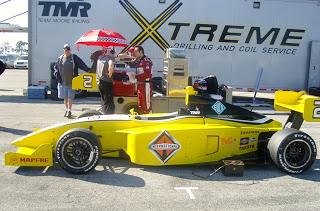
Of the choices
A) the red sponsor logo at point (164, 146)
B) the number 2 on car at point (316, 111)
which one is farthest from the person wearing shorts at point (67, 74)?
the number 2 on car at point (316, 111)

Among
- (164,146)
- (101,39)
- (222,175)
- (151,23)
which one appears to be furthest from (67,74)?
(222,175)

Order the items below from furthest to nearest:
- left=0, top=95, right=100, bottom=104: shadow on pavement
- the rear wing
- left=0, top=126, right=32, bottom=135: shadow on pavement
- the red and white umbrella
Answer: left=0, top=95, right=100, bottom=104: shadow on pavement, the red and white umbrella, left=0, top=126, right=32, bottom=135: shadow on pavement, the rear wing

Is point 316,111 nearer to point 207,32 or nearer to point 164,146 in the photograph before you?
point 164,146

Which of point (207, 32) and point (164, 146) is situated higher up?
point (207, 32)

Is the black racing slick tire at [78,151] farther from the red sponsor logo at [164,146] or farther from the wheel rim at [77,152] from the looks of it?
the red sponsor logo at [164,146]

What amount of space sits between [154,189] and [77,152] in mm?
1159

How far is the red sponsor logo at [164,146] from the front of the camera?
19.1 ft

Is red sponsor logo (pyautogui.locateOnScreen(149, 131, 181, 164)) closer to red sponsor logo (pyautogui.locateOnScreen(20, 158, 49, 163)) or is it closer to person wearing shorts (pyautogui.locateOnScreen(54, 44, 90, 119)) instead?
red sponsor logo (pyautogui.locateOnScreen(20, 158, 49, 163))

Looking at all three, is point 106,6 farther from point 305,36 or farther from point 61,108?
point 305,36

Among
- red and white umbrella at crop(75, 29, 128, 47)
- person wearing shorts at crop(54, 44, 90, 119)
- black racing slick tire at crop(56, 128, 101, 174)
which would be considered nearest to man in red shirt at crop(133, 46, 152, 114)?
person wearing shorts at crop(54, 44, 90, 119)

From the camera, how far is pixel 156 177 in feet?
18.8

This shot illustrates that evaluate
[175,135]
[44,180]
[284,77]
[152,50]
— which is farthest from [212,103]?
[284,77]

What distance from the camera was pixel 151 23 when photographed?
15.0 meters

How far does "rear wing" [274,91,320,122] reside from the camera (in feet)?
19.8
